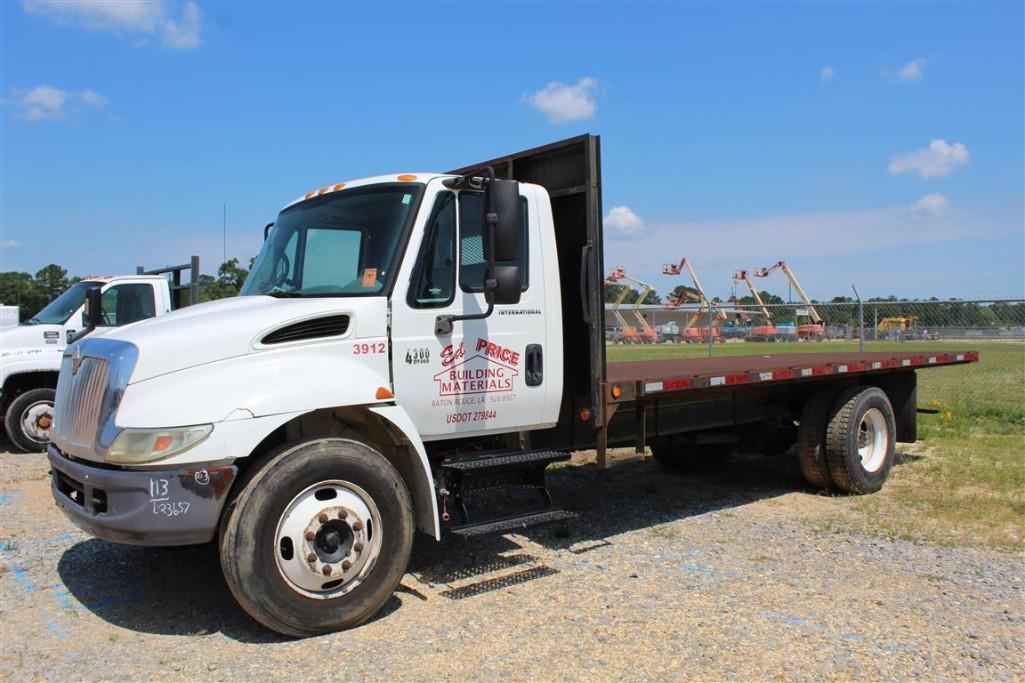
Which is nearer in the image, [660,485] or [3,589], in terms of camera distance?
[3,589]

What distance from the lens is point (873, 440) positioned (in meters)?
8.02

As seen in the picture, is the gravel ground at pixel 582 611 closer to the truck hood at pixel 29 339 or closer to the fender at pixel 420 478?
the fender at pixel 420 478

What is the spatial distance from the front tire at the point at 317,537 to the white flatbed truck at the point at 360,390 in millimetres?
10

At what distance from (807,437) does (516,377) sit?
Answer: 3771 millimetres

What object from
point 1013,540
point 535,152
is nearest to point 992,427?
point 1013,540

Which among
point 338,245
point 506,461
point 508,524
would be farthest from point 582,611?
point 338,245

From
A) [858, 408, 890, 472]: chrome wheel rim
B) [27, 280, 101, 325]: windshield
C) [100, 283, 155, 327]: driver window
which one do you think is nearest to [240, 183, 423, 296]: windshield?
[858, 408, 890, 472]: chrome wheel rim

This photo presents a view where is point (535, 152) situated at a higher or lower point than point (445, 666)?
higher

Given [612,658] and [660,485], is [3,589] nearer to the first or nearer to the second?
[612,658]

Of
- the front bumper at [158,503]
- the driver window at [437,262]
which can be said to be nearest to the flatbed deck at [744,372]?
the driver window at [437,262]

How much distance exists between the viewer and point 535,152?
5.86 m

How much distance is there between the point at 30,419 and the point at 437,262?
785 cm

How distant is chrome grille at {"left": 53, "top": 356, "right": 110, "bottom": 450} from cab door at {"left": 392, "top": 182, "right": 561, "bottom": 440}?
1573 mm

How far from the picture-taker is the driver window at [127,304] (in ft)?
33.8
